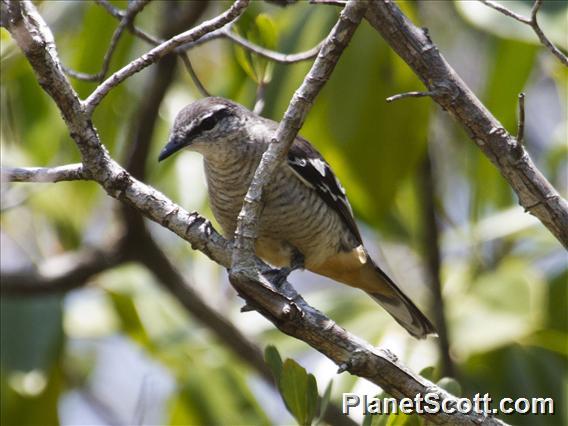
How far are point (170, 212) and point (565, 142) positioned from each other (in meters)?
2.45

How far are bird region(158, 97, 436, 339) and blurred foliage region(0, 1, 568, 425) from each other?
0.37 meters

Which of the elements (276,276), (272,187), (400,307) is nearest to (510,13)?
(276,276)

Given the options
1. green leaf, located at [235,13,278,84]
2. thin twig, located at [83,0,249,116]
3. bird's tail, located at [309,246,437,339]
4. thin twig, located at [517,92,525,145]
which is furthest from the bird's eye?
thin twig, located at [517,92,525,145]

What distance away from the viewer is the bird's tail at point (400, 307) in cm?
392

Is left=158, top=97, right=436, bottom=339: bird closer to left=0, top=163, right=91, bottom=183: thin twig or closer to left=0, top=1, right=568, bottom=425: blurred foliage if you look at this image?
left=0, top=1, right=568, bottom=425: blurred foliage

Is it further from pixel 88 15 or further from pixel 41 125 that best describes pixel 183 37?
pixel 41 125

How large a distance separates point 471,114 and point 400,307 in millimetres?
1584

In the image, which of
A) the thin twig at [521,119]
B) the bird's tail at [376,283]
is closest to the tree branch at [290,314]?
the thin twig at [521,119]

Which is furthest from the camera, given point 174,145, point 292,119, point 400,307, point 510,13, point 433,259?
point 433,259

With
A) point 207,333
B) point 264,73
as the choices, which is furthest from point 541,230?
point 264,73

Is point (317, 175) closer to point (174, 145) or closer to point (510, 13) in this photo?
point (174, 145)

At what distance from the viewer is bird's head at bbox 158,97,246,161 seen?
3.44 meters

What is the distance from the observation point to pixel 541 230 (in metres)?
4.75

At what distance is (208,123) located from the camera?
3535 millimetres
